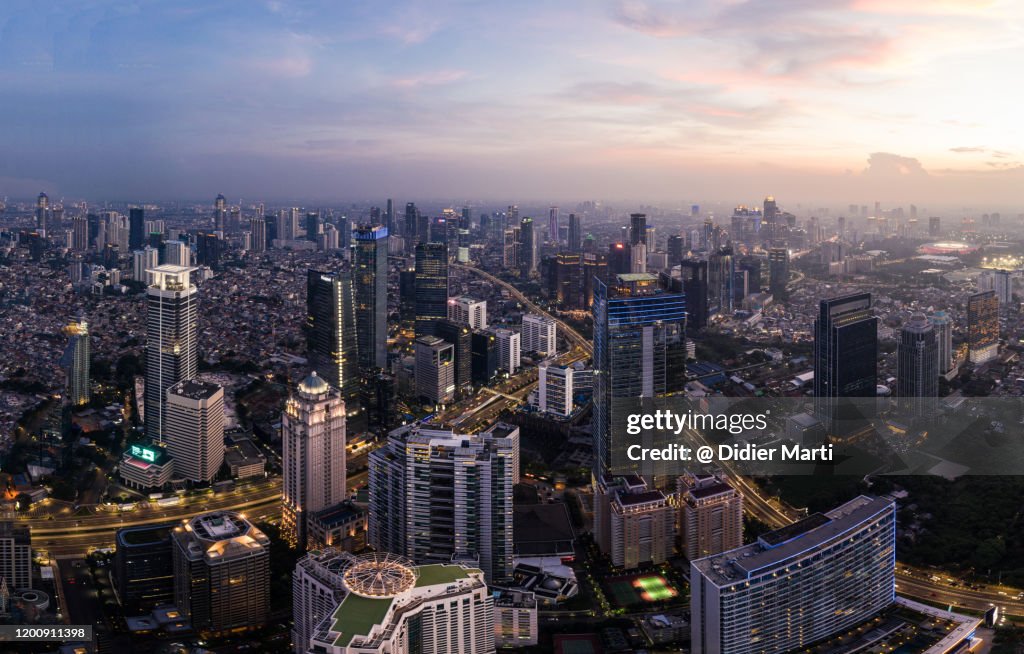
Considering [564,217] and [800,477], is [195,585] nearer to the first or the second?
[800,477]

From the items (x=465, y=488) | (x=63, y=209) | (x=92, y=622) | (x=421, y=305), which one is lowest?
(x=92, y=622)

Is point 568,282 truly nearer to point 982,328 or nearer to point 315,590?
point 982,328

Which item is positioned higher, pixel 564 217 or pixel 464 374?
pixel 564 217

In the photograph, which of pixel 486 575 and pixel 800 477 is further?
pixel 800 477

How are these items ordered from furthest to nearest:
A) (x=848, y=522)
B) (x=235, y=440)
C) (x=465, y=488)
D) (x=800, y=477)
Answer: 1. (x=235, y=440)
2. (x=800, y=477)
3. (x=465, y=488)
4. (x=848, y=522)

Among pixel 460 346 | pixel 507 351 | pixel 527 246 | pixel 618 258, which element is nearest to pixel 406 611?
pixel 460 346

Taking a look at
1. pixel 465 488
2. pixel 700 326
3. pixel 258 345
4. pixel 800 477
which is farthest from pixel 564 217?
pixel 465 488

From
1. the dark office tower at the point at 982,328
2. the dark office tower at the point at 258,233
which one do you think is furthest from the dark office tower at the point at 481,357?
the dark office tower at the point at 258,233
